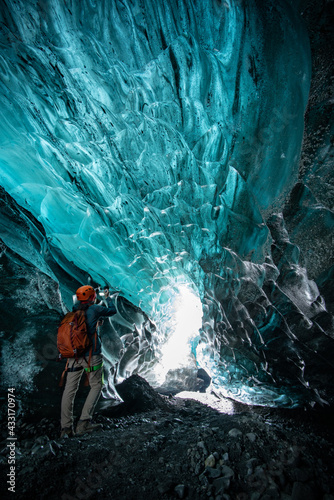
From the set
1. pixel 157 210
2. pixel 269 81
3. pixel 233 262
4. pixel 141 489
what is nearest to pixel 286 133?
pixel 269 81

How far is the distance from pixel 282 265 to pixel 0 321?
331 centimetres

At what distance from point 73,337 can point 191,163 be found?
2.40m

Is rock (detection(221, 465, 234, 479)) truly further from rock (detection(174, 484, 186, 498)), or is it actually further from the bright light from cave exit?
the bright light from cave exit

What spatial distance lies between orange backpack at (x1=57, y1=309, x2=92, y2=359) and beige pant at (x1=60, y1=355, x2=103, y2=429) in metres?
0.14

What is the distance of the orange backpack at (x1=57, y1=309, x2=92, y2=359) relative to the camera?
8.29ft

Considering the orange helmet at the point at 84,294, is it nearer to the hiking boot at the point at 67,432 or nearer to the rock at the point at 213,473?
the hiking boot at the point at 67,432

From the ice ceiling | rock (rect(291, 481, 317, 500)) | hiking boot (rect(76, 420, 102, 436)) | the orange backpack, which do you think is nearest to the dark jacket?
the orange backpack

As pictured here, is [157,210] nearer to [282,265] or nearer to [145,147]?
[145,147]

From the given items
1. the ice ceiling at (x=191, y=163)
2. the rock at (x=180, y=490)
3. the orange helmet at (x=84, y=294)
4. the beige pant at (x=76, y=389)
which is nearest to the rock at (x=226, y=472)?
the rock at (x=180, y=490)

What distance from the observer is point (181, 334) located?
549cm

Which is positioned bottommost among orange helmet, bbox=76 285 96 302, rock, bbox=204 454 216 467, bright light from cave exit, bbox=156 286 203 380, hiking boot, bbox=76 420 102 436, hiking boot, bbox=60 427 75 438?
bright light from cave exit, bbox=156 286 203 380

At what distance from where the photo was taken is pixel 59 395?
9.52 ft

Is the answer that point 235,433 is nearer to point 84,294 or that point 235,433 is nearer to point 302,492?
point 302,492

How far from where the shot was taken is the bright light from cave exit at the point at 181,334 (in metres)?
4.96
